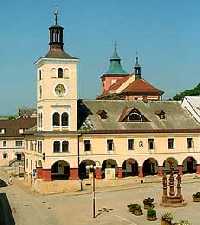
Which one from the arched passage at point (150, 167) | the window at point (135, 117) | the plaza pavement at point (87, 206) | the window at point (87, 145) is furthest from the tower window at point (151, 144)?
the window at point (87, 145)

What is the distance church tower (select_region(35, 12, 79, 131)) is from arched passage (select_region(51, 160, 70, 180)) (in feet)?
18.2

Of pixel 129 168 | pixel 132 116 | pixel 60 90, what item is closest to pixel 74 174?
→ pixel 129 168

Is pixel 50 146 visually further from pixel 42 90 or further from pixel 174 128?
pixel 174 128

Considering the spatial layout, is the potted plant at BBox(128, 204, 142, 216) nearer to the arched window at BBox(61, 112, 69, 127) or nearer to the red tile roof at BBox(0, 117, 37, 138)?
the arched window at BBox(61, 112, 69, 127)

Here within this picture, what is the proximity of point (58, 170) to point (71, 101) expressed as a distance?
9.74 m

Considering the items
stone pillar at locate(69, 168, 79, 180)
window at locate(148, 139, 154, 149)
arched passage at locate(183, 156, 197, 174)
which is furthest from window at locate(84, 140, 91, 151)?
arched passage at locate(183, 156, 197, 174)

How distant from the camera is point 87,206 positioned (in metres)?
51.3

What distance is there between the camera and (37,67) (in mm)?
69125

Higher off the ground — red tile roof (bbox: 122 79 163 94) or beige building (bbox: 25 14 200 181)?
red tile roof (bbox: 122 79 163 94)

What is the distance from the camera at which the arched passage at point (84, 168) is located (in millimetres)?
67500

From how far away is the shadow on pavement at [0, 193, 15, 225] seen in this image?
44.2m

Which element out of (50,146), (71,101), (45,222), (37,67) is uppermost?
(37,67)

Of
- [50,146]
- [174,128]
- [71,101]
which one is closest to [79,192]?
[50,146]

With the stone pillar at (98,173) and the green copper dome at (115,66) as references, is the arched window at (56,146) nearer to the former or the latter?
the stone pillar at (98,173)
